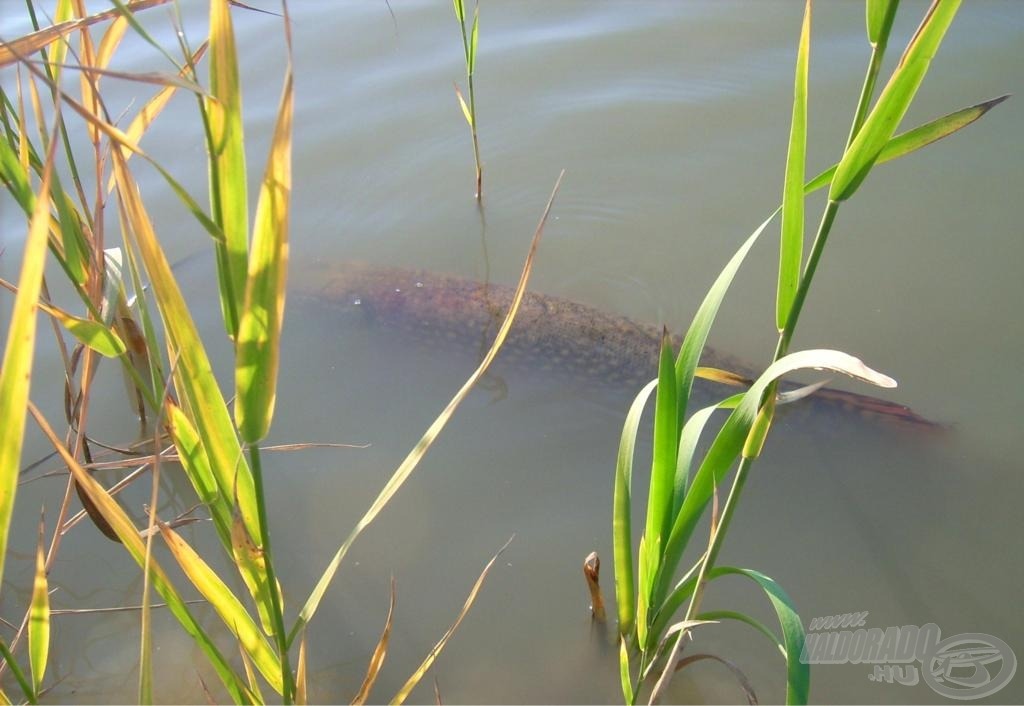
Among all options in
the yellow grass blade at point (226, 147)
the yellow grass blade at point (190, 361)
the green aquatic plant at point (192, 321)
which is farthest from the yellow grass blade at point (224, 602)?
the yellow grass blade at point (226, 147)

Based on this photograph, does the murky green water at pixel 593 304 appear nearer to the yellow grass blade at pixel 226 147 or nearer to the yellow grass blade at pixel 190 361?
the yellow grass blade at pixel 190 361

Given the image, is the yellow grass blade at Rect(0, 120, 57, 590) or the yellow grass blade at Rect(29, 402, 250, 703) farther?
the yellow grass blade at Rect(29, 402, 250, 703)

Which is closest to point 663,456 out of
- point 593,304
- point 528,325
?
point 528,325

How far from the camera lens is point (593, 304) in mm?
3027

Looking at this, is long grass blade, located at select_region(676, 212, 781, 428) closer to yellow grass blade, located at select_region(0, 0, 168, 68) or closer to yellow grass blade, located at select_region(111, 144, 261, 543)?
yellow grass blade, located at select_region(111, 144, 261, 543)

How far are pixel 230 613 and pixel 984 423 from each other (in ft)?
7.45

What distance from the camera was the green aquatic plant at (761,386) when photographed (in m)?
0.95

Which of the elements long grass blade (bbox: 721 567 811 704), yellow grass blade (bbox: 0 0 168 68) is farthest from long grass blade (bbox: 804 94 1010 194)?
yellow grass blade (bbox: 0 0 168 68)

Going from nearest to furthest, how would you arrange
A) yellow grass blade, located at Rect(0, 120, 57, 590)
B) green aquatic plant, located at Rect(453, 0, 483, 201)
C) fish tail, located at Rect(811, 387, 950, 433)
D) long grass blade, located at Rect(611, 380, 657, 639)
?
yellow grass blade, located at Rect(0, 120, 57, 590) < long grass blade, located at Rect(611, 380, 657, 639) < fish tail, located at Rect(811, 387, 950, 433) < green aquatic plant, located at Rect(453, 0, 483, 201)

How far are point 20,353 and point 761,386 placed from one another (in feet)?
3.25

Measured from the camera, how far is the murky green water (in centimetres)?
205

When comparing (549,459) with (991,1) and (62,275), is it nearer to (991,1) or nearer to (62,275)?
(62,275)

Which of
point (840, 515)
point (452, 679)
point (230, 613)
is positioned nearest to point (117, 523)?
point (230, 613)

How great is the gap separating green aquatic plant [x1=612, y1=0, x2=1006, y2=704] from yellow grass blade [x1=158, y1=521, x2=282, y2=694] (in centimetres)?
69
